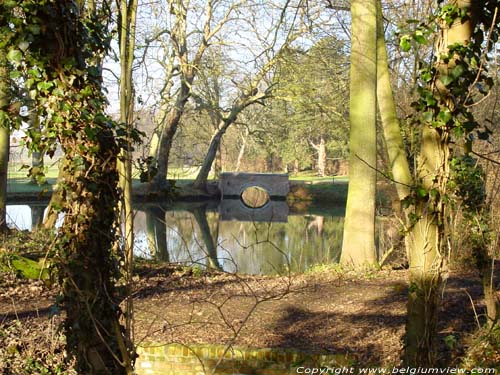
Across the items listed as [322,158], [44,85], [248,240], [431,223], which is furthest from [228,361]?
[322,158]

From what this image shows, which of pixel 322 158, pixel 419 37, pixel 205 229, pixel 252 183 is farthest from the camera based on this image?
pixel 322 158

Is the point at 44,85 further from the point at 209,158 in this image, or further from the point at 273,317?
the point at 209,158

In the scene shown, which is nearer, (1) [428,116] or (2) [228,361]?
(1) [428,116]

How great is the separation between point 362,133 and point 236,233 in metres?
12.0

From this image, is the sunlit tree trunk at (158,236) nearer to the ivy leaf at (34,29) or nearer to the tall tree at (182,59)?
the tall tree at (182,59)

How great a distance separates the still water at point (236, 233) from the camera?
558 inches

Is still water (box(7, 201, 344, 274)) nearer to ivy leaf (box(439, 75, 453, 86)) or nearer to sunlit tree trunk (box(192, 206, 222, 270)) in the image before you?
sunlit tree trunk (box(192, 206, 222, 270))

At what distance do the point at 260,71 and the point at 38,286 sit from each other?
15311 mm

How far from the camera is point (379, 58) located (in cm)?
977

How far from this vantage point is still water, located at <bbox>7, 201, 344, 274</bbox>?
558 inches

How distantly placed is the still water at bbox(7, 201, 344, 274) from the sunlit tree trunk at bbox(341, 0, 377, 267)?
7.93 feet

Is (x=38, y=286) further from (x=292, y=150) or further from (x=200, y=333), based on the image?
(x=292, y=150)

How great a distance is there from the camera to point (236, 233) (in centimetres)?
2092

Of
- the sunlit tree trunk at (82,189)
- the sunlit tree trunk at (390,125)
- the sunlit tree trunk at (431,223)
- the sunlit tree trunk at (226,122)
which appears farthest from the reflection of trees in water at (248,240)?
the sunlit tree trunk at (82,189)
